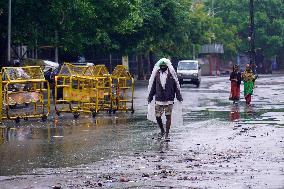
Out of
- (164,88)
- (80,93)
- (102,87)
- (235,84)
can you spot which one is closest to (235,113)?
(102,87)

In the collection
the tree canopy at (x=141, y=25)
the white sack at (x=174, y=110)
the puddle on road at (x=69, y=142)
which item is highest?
the tree canopy at (x=141, y=25)

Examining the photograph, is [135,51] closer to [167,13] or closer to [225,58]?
[167,13]

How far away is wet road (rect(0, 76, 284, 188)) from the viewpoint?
37.6ft

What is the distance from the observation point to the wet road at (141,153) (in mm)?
11453

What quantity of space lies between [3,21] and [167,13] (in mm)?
24971

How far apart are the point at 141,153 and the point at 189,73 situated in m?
43.3

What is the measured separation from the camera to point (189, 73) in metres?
58.0

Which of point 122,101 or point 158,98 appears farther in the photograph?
point 122,101

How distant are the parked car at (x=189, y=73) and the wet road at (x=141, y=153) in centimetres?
3321

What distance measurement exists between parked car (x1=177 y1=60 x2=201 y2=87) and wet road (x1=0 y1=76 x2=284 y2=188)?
33208mm

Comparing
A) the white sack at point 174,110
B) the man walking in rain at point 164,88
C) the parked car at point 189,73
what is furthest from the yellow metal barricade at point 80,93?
the parked car at point 189,73

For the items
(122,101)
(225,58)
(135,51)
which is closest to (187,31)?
(135,51)

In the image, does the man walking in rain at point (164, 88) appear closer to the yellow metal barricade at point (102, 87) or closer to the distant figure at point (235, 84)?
the yellow metal barricade at point (102, 87)

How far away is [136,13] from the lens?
54062 mm
